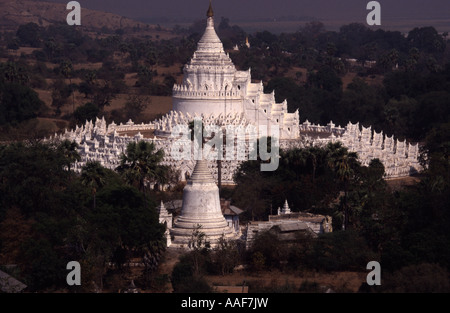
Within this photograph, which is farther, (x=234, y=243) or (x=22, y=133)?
(x=22, y=133)

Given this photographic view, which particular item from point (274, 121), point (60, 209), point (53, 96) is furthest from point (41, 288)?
point (53, 96)

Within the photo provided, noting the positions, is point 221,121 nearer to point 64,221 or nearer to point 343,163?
point 343,163

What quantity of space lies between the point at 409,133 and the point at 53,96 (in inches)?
1809

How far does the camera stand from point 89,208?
6912cm

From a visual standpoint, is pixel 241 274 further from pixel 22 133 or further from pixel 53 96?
pixel 53 96
